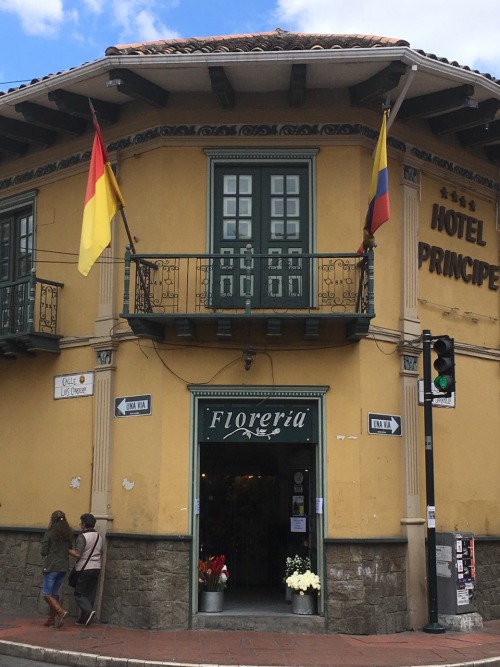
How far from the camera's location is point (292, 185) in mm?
13703

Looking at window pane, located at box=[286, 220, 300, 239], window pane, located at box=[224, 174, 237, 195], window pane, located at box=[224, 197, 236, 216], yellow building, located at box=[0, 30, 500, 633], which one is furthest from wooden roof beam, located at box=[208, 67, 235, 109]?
window pane, located at box=[286, 220, 300, 239]

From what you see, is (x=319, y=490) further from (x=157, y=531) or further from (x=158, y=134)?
(x=158, y=134)

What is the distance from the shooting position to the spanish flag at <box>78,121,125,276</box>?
12047mm

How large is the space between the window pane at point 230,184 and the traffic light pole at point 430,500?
3.60 meters

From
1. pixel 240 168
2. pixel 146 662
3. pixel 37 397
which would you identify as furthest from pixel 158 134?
pixel 146 662

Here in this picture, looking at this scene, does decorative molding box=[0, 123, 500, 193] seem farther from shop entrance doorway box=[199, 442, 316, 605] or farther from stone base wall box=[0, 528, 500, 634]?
stone base wall box=[0, 528, 500, 634]

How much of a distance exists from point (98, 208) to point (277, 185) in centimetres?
292

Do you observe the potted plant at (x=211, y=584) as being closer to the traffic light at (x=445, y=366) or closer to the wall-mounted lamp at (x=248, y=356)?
the wall-mounted lamp at (x=248, y=356)

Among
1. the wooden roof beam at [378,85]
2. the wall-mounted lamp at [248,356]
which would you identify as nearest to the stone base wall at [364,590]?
the wall-mounted lamp at [248,356]

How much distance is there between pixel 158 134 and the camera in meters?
13.7

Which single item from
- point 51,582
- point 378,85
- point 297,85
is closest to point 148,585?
point 51,582

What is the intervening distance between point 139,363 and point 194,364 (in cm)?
88

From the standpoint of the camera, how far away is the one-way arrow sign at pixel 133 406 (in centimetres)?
1323

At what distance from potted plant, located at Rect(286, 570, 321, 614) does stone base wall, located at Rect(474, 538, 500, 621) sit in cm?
306
